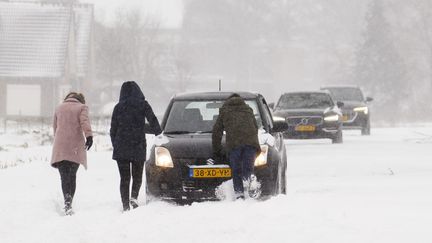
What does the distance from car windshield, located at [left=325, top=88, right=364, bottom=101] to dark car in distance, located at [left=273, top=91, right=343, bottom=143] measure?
21.6 feet

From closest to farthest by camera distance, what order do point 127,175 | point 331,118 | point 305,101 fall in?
point 127,175 < point 331,118 < point 305,101

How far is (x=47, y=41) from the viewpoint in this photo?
2114 inches

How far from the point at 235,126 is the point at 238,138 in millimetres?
186

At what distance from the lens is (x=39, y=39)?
53.8m

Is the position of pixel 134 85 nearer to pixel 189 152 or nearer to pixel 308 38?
pixel 189 152

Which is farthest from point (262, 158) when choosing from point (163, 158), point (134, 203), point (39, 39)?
point (39, 39)

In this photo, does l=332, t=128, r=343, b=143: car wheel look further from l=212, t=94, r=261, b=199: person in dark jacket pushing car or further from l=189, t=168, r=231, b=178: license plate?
l=189, t=168, r=231, b=178: license plate

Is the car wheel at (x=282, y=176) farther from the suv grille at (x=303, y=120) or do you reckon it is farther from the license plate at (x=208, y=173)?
the suv grille at (x=303, y=120)

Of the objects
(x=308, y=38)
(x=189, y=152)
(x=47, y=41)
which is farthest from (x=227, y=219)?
(x=308, y=38)

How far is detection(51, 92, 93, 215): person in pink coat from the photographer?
422 inches

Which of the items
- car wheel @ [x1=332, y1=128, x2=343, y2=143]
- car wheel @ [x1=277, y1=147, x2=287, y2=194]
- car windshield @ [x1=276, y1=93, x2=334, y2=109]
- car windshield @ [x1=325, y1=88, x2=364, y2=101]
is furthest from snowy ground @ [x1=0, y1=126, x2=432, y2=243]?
car windshield @ [x1=325, y1=88, x2=364, y2=101]

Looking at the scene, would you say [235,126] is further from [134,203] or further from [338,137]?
[338,137]

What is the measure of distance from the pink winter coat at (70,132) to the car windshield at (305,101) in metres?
13.4

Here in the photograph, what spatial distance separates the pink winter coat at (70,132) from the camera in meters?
10.7
